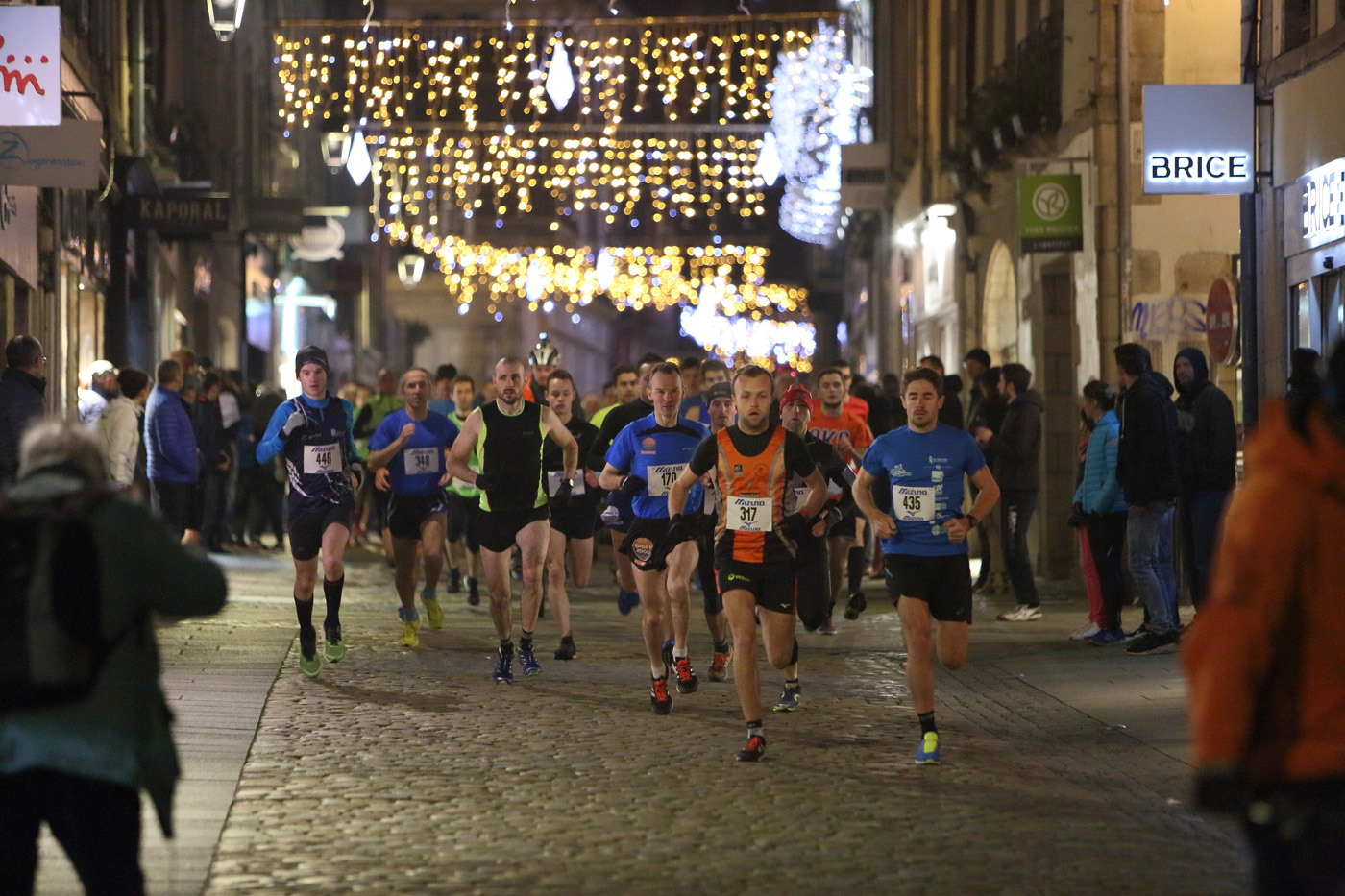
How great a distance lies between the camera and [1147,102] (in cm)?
1514

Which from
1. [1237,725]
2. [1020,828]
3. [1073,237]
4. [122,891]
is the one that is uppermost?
[1073,237]

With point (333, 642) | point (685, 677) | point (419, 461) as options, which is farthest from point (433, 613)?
point (685, 677)

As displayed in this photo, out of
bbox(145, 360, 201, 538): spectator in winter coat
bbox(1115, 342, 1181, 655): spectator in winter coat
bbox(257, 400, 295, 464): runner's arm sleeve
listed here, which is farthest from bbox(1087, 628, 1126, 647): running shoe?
bbox(145, 360, 201, 538): spectator in winter coat

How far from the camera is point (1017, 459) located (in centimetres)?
1602

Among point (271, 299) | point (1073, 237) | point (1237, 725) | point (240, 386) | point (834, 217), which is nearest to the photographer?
point (1237, 725)

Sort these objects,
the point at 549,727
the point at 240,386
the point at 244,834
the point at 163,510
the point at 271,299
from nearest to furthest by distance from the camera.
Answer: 1. the point at 244,834
2. the point at 549,727
3. the point at 163,510
4. the point at 240,386
5. the point at 271,299

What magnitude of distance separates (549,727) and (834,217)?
36366 mm

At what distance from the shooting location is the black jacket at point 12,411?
12.4 m

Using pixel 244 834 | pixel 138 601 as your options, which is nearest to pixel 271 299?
pixel 244 834

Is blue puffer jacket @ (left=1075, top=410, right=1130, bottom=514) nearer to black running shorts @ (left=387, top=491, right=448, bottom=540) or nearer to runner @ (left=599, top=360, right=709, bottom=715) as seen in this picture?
runner @ (left=599, top=360, right=709, bottom=715)

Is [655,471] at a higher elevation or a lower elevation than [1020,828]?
higher

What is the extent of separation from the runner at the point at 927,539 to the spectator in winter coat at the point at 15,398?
6.22 meters

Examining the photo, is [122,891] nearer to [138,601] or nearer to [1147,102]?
[138,601]

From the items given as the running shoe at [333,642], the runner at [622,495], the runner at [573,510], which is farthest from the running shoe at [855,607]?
the running shoe at [333,642]
